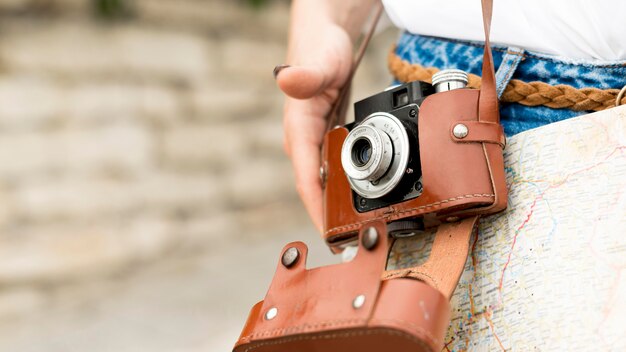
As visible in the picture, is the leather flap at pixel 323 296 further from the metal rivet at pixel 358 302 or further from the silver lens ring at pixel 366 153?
the silver lens ring at pixel 366 153

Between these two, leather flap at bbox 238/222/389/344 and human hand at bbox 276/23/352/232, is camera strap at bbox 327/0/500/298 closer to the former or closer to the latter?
leather flap at bbox 238/222/389/344

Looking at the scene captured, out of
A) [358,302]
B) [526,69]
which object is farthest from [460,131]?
[358,302]

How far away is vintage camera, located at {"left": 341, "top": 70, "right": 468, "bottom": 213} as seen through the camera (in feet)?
2.58

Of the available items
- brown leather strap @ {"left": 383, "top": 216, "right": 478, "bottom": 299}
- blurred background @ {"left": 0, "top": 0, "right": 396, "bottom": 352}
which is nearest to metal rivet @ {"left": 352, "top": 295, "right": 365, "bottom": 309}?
brown leather strap @ {"left": 383, "top": 216, "right": 478, "bottom": 299}

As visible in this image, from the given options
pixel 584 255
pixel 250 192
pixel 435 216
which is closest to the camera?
pixel 584 255

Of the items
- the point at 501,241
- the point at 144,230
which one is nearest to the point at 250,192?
the point at 144,230

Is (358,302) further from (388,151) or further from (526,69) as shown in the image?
(526,69)

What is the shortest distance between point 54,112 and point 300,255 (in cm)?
202

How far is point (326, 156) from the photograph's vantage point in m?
0.92

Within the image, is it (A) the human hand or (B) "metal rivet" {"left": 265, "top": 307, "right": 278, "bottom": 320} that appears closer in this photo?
(B) "metal rivet" {"left": 265, "top": 307, "right": 278, "bottom": 320}

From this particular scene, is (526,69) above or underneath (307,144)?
underneath

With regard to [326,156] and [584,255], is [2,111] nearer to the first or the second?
[326,156]

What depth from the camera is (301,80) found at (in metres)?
0.99

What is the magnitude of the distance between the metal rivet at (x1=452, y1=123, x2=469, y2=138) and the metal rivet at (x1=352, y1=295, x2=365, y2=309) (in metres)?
0.21
